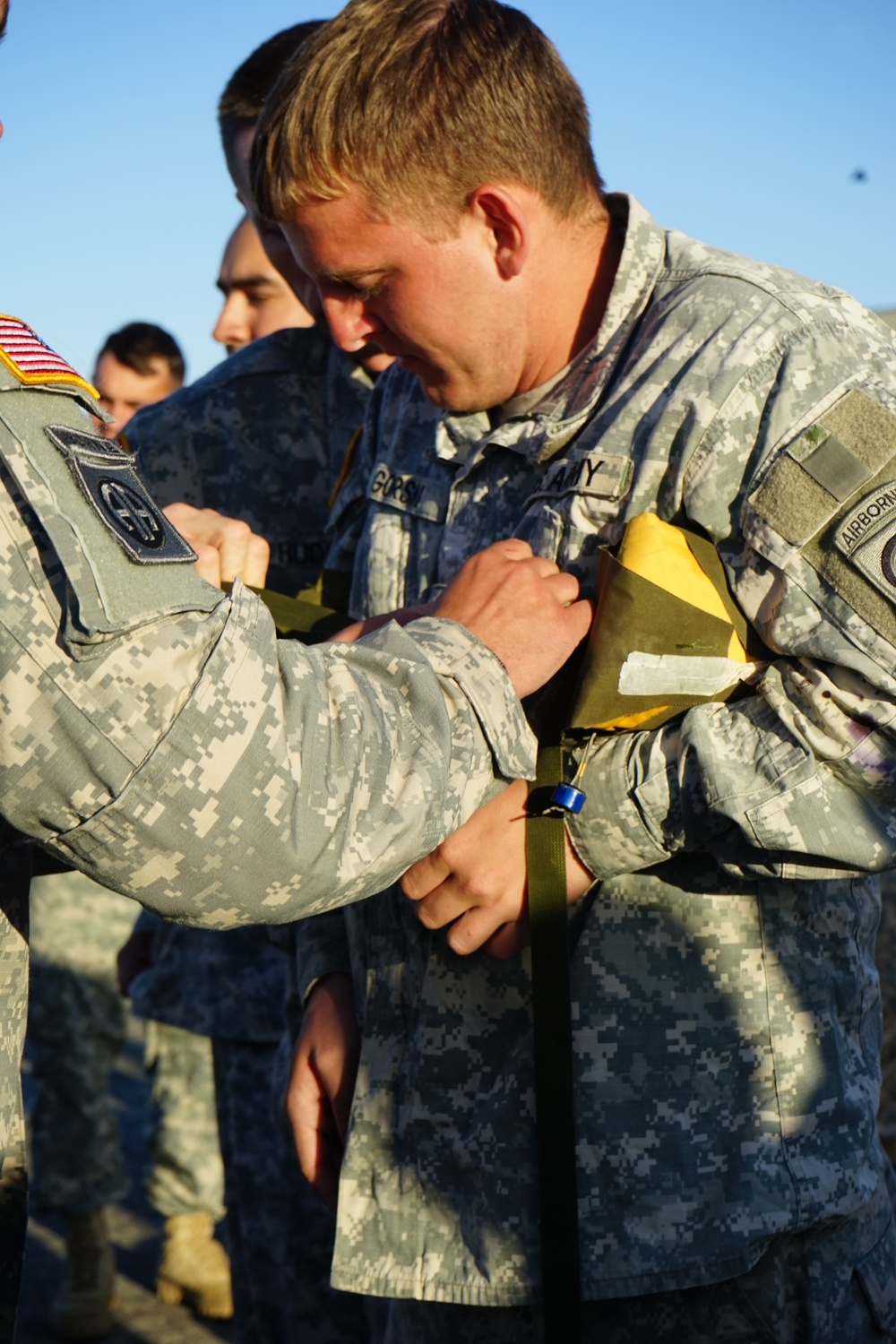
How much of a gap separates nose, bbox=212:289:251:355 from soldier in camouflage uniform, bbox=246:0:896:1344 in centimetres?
244

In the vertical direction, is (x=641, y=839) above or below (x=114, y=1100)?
above

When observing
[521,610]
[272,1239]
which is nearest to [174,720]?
[521,610]

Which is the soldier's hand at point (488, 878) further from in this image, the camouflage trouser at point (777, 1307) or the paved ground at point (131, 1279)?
the paved ground at point (131, 1279)

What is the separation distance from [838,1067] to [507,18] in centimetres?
174

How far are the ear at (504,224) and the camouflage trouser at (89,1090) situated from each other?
311cm

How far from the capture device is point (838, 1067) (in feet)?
6.70

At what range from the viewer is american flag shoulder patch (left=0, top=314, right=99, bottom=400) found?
145cm

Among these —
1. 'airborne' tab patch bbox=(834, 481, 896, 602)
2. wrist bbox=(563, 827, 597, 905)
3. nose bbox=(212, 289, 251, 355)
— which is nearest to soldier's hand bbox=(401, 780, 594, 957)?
wrist bbox=(563, 827, 597, 905)

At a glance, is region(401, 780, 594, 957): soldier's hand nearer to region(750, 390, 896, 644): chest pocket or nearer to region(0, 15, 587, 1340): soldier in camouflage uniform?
region(0, 15, 587, 1340): soldier in camouflage uniform

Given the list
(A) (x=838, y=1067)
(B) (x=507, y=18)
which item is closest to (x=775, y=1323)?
(A) (x=838, y=1067)

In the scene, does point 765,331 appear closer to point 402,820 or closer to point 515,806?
point 515,806

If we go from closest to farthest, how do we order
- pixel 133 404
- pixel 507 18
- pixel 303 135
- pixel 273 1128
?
1. pixel 303 135
2. pixel 507 18
3. pixel 273 1128
4. pixel 133 404

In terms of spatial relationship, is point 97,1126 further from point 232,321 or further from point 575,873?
point 575,873

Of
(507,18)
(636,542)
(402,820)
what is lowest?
(402,820)
